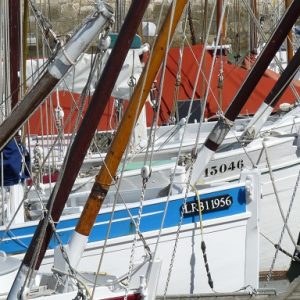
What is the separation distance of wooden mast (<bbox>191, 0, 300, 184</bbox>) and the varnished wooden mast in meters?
2.23

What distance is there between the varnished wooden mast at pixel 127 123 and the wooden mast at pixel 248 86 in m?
2.23

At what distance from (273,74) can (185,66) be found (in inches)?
58.7

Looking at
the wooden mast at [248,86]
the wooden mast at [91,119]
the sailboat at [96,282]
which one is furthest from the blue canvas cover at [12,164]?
the wooden mast at [91,119]

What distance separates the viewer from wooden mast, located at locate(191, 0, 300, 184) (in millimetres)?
9352

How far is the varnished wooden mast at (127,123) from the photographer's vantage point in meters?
7.20

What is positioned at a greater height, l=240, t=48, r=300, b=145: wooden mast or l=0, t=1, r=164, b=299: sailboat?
l=240, t=48, r=300, b=145: wooden mast

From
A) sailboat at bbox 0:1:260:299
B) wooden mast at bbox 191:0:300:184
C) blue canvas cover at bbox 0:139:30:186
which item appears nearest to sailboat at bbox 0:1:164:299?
blue canvas cover at bbox 0:139:30:186

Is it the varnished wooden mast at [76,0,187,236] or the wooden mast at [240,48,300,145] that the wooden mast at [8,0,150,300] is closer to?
the varnished wooden mast at [76,0,187,236]

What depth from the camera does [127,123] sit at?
7.18 meters

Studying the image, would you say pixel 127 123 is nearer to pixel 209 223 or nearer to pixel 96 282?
pixel 96 282

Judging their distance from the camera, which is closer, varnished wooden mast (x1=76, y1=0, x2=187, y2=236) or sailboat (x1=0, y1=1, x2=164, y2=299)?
sailboat (x1=0, y1=1, x2=164, y2=299)

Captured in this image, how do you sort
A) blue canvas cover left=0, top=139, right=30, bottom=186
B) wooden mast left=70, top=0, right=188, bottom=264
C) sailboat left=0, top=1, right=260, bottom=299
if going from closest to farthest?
1. wooden mast left=70, top=0, right=188, bottom=264
2. blue canvas cover left=0, top=139, right=30, bottom=186
3. sailboat left=0, top=1, right=260, bottom=299

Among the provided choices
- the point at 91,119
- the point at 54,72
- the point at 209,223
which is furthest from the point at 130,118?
the point at 209,223

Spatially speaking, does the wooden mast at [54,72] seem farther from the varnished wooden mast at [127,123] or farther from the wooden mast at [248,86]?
the wooden mast at [248,86]
